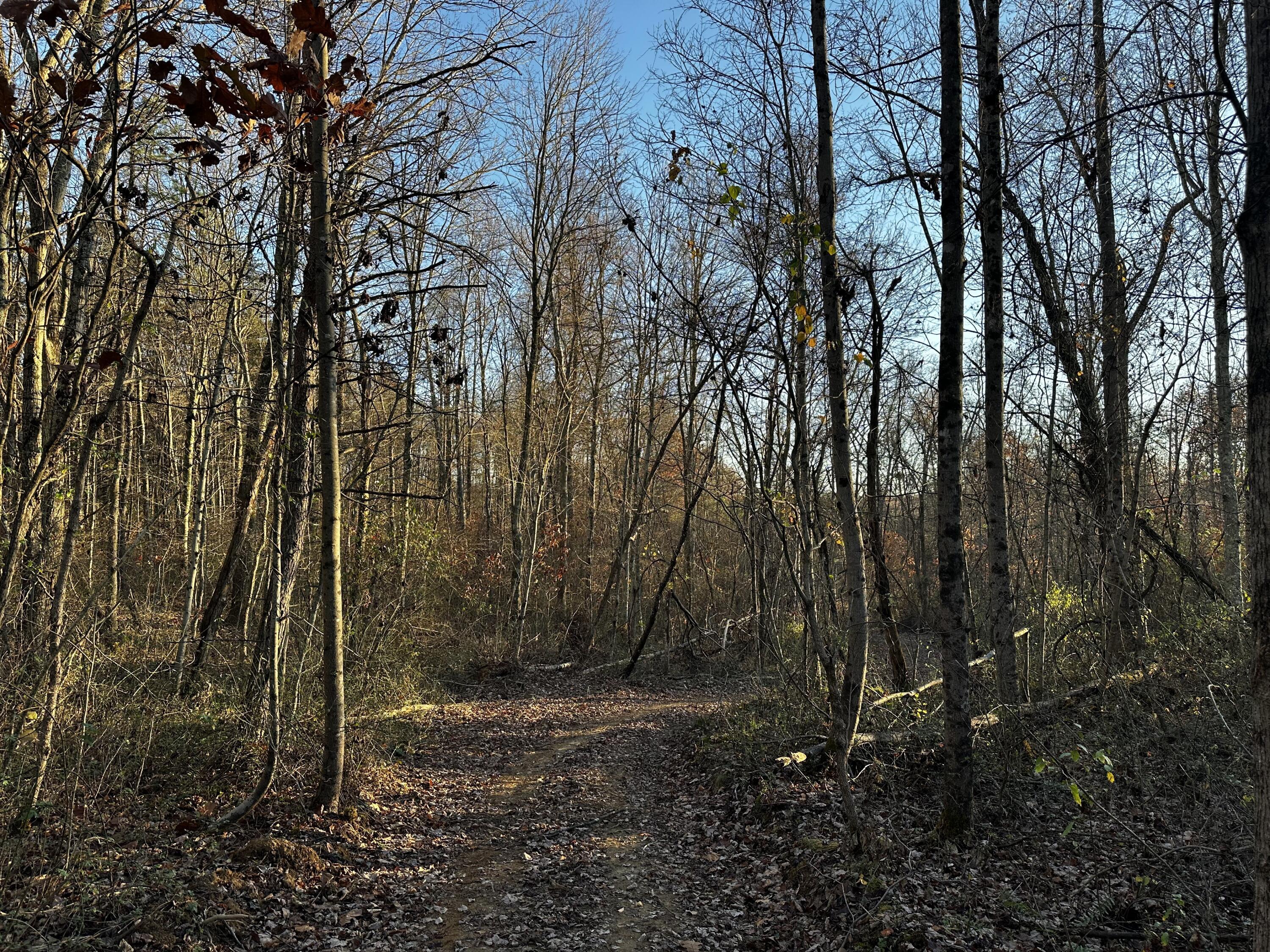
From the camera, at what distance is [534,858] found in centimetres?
579

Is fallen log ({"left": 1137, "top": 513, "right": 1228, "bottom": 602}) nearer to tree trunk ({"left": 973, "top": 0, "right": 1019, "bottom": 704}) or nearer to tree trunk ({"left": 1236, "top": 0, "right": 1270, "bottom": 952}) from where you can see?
tree trunk ({"left": 973, "top": 0, "right": 1019, "bottom": 704})

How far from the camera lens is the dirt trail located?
15.1 feet

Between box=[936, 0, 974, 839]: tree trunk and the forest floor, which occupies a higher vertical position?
box=[936, 0, 974, 839]: tree trunk

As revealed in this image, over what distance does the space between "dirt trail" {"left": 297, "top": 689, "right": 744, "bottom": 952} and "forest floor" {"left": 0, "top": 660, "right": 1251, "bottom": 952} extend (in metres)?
A: 0.02

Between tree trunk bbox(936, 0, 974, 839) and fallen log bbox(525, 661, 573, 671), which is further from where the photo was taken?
fallen log bbox(525, 661, 573, 671)

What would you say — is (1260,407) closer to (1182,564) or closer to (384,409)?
(1182,564)

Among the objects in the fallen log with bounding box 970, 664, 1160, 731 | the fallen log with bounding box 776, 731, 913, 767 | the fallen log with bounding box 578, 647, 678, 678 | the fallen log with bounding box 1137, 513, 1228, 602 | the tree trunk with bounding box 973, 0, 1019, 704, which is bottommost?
the fallen log with bounding box 578, 647, 678, 678

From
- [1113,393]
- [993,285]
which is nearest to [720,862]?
[993,285]

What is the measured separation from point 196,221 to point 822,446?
646 cm

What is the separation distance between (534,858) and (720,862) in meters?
1.44

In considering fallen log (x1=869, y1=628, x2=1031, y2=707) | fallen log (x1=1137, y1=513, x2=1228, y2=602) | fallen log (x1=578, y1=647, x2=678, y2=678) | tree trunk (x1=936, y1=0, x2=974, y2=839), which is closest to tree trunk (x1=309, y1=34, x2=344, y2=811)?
tree trunk (x1=936, y1=0, x2=974, y2=839)

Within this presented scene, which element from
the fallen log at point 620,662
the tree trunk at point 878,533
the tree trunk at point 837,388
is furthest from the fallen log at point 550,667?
the tree trunk at point 837,388

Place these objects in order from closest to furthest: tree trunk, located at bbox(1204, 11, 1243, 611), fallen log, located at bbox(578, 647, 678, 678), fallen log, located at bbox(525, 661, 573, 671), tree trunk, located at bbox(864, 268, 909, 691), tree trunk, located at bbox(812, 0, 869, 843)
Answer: tree trunk, located at bbox(812, 0, 869, 843), tree trunk, located at bbox(864, 268, 909, 691), tree trunk, located at bbox(1204, 11, 1243, 611), fallen log, located at bbox(525, 661, 573, 671), fallen log, located at bbox(578, 647, 678, 678)

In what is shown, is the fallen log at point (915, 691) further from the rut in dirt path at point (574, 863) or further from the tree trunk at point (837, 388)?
the rut in dirt path at point (574, 863)
